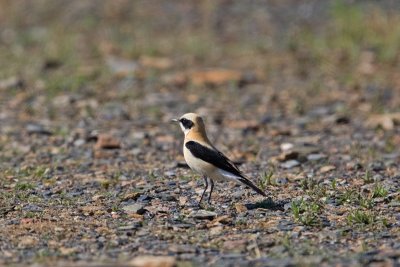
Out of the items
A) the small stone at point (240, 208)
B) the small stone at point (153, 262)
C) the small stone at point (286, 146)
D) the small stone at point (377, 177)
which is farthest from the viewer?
the small stone at point (286, 146)

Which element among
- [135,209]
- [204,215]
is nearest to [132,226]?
[135,209]

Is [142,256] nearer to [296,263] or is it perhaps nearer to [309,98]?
[296,263]

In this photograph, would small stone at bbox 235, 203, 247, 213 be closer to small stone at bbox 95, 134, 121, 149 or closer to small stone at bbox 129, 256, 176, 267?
small stone at bbox 129, 256, 176, 267

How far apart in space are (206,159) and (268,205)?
2.45ft

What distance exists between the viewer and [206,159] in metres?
9.06

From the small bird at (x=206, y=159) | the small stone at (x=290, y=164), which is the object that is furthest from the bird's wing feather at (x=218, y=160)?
the small stone at (x=290, y=164)

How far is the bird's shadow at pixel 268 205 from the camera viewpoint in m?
8.98

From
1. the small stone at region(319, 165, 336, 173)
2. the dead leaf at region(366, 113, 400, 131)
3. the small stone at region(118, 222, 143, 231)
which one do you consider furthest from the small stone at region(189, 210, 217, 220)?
the dead leaf at region(366, 113, 400, 131)

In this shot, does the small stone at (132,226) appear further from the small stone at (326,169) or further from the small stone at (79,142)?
the small stone at (79,142)

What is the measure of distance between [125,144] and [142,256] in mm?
5665

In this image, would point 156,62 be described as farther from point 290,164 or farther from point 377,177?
point 377,177

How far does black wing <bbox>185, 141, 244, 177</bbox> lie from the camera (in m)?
8.93

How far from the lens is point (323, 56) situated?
57.7ft

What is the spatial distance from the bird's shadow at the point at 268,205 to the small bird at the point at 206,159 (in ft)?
0.42
